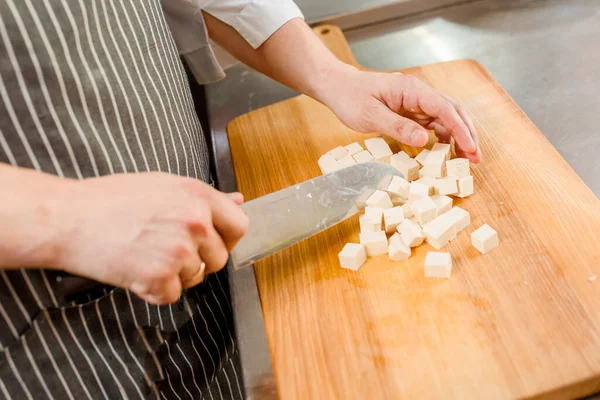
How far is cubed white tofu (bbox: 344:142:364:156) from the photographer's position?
54.6 inches

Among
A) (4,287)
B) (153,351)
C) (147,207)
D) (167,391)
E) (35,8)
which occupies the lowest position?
(167,391)

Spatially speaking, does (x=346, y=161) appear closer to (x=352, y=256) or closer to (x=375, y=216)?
(x=375, y=216)

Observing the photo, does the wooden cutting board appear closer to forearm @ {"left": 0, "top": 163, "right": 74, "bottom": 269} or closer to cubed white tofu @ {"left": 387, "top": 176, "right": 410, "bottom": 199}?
cubed white tofu @ {"left": 387, "top": 176, "right": 410, "bottom": 199}

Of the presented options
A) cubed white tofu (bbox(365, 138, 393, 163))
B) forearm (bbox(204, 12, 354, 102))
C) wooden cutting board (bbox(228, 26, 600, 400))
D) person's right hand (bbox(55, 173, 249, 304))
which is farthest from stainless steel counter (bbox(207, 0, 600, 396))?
person's right hand (bbox(55, 173, 249, 304))

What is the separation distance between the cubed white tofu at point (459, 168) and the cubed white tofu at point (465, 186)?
0.02m

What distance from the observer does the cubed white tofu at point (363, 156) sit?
53.6 inches

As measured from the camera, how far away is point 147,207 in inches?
29.8

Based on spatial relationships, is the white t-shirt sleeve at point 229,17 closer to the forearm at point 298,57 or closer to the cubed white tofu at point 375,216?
the forearm at point 298,57

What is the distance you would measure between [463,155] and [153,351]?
86 centimetres

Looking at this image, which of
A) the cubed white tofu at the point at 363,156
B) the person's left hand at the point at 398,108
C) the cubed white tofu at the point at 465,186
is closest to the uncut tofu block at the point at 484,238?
the cubed white tofu at the point at 465,186

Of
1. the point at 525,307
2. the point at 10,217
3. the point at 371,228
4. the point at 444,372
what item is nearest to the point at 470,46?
the point at 371,228

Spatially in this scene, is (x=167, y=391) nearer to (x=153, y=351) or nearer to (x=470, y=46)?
(x=153, y=351)

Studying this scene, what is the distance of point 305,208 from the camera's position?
46.7 inches

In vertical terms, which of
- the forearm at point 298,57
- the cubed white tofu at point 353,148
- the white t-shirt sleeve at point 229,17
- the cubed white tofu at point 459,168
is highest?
the white t-shirt sleeve at point 229,17
